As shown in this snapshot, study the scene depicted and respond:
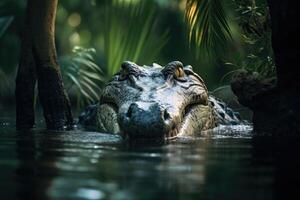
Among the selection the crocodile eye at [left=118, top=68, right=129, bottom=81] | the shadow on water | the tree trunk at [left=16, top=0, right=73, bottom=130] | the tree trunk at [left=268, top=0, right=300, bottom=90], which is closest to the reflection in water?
the shadow on water

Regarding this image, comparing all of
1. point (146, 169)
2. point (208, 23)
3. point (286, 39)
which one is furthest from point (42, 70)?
point (146, 169)

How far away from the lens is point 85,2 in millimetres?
23797

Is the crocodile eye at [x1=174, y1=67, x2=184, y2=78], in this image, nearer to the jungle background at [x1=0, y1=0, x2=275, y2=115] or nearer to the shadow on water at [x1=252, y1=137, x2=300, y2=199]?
the jungle background at [x1=0, y1=0, x2=275, y2=115]

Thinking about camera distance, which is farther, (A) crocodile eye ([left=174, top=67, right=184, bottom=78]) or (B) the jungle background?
(A) crocodile eye ([left=174, top=67, right=184, bottom=78])

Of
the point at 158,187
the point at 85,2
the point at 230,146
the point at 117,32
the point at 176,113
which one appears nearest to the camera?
the point at 158,187

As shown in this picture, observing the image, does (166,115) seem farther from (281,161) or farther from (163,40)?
(163,40)

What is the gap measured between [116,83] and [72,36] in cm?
1496

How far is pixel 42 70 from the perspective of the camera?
8.95m

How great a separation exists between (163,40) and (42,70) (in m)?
6.29

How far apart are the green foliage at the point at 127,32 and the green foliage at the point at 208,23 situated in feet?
9.90

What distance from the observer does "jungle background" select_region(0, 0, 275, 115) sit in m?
9.52

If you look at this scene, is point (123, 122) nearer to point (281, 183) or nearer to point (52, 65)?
point (52, 65)

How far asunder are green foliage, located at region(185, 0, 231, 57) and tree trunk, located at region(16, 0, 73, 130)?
1.87 metres

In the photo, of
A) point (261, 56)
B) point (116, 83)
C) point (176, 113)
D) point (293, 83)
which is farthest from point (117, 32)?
point (293, 83)
